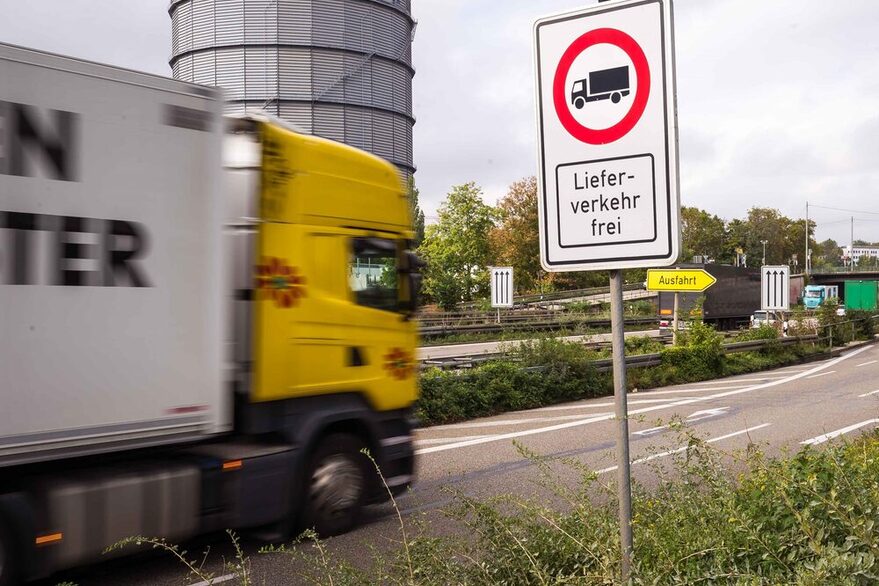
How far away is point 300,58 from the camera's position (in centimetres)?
5447

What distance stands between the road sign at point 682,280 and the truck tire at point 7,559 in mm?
20200

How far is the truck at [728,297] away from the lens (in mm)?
40281

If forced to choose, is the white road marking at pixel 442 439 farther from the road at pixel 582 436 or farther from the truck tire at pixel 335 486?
the truck tire at pixel 335 486

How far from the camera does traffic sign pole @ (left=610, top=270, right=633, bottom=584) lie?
9.55ft

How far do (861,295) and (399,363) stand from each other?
154 feet

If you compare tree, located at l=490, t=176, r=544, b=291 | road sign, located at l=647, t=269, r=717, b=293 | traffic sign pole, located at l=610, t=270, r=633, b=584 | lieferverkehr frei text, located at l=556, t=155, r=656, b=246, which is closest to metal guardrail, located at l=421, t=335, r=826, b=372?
road sign, located at l=647, t=269, r=717, b=293

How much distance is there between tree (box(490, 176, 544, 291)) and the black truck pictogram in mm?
55319

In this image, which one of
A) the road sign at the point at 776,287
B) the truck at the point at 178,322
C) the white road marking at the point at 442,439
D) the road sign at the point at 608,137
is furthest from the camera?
the road sign at the point at 776,287

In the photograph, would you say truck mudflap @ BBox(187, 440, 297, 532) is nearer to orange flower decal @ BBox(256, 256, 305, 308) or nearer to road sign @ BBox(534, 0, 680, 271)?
orange flower decal @ BBox(256, 256, 305, 308)

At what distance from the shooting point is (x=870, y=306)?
46.4m

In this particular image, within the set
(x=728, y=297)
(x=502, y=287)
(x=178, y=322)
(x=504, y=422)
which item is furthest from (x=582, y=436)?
(x=728, y=297)

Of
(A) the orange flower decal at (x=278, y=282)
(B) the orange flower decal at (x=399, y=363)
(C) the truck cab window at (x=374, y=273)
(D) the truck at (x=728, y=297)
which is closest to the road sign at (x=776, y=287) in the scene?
(D) the truck at (x=728, y=297)

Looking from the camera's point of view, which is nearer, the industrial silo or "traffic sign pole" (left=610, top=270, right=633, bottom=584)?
"traffic sign pole" (left=610, top=270, right=633, bottom=584)

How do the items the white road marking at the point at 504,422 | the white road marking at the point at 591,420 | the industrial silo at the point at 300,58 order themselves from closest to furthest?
the white road marking at the point at 591,420 → the white road marking at the point at 504,422 → the industrial silo at the point at 300,58
